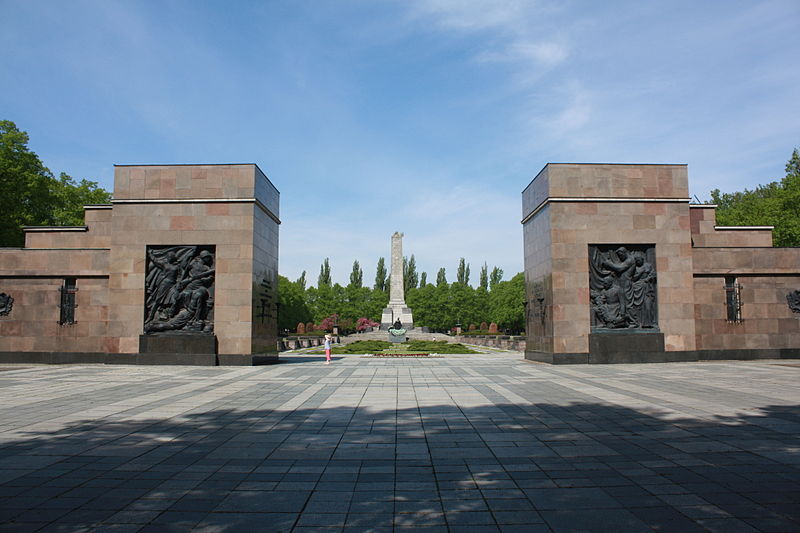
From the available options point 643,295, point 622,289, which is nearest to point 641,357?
point 643,295

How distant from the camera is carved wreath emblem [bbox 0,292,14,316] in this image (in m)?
25.2

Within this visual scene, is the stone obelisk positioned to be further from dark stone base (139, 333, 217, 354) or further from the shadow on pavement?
the shadow on pavement

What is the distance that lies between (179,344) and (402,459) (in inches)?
733

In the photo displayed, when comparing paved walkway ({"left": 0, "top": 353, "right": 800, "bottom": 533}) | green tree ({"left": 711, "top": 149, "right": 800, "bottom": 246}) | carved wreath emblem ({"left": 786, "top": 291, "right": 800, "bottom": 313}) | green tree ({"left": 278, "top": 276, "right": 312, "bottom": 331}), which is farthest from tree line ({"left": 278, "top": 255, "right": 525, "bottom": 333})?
paved walkway ({"left": 0, "top": 353, "right": 800, "bottom": 533})

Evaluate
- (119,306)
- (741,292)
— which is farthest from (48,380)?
(741,292)

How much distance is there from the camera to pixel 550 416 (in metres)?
11.0

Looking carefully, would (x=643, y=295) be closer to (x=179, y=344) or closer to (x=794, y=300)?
(x=794, y=300)

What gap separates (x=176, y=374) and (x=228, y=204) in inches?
324

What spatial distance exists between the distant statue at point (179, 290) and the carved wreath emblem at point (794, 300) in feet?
89.9

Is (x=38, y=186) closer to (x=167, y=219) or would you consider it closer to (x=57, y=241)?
(x=57, y=241)

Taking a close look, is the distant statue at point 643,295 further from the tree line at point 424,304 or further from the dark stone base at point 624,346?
the tree line at point 424,304

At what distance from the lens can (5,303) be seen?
25156 millimetres

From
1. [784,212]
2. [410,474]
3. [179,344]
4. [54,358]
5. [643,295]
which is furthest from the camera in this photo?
[784,212]

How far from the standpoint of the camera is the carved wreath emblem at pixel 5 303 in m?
25.2
